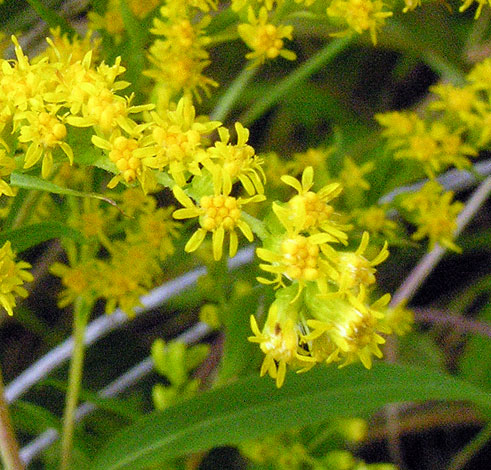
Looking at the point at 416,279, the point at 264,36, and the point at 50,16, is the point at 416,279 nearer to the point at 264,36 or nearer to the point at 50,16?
the point at 264,36

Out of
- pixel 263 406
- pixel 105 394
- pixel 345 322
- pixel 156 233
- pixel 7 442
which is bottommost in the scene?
pixel 105 394

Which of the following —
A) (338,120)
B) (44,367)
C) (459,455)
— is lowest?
(459,455)

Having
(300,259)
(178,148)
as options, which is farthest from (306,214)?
(178,148)

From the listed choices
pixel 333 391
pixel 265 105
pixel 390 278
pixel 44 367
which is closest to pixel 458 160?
A: pixel 265 105

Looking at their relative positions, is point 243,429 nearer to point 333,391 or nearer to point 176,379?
point 333,391

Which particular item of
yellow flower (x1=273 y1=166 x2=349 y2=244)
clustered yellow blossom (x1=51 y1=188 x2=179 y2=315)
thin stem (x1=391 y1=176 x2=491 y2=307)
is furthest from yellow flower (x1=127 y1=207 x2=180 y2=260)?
thin stem (x1=391 y1=176 x2=491 y2=307)

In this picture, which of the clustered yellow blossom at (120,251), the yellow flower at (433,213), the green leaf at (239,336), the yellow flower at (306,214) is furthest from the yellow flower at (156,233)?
the yellow flower at (433,213)
